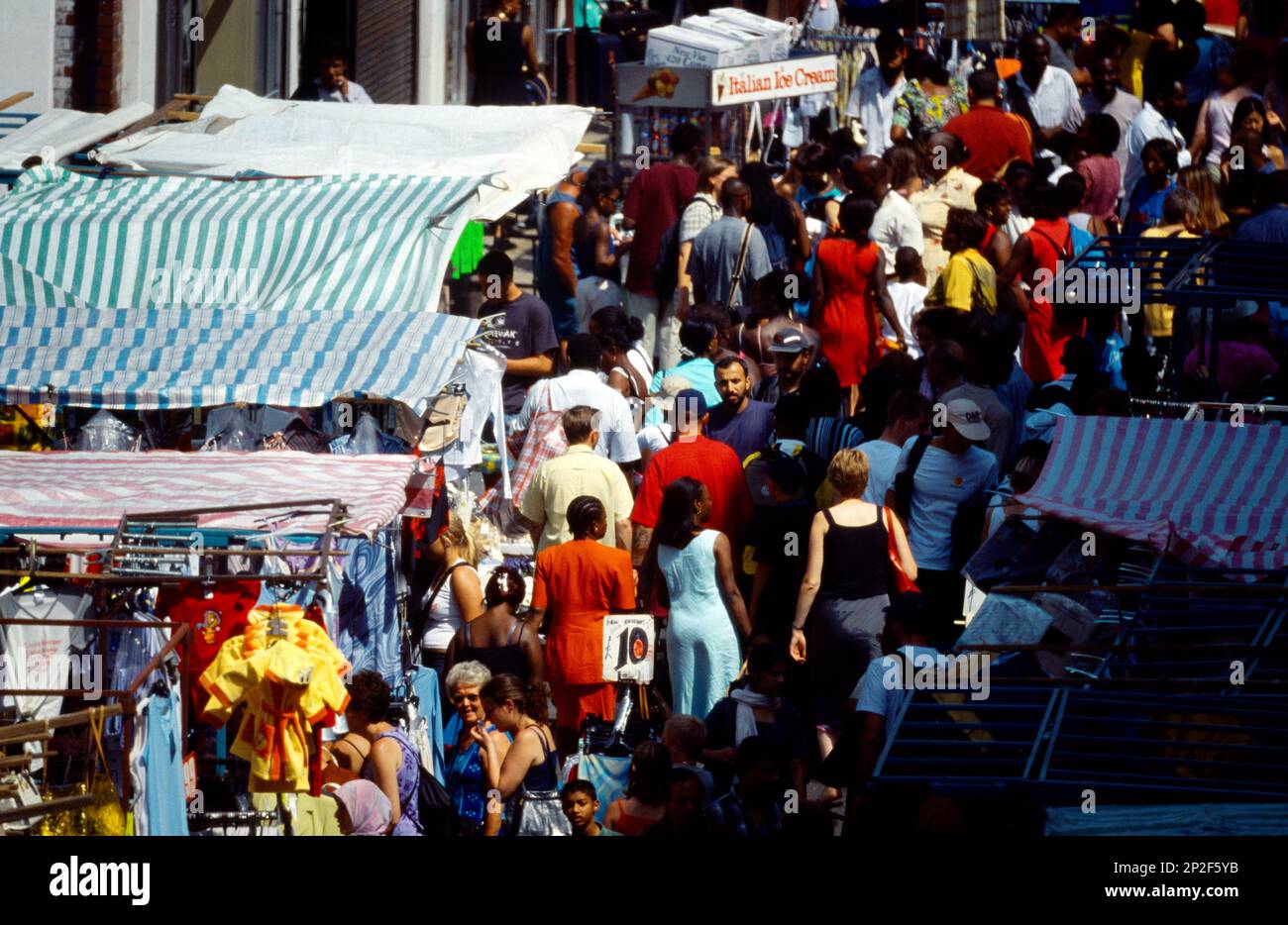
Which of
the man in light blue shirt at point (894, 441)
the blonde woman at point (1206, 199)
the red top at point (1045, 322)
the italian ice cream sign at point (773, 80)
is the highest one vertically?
the italian ice cream sign at point (773, 80)

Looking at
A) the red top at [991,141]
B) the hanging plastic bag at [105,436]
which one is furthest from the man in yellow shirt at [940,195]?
the hanging plastic bag at [105,436]

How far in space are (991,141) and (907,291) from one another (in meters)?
2.97

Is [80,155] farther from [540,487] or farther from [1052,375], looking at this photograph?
[1052,375]

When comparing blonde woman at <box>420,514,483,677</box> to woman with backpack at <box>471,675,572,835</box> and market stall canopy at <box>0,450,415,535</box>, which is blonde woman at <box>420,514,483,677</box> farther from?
woman with backpack at <box>471,675,572,835</box>

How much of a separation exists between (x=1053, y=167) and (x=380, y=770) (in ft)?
30.0

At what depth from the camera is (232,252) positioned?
48.5 feet

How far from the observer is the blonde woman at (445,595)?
1245 centimetres

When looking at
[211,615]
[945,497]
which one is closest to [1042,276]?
[945,497]

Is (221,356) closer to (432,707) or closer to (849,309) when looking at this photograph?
(432,707)

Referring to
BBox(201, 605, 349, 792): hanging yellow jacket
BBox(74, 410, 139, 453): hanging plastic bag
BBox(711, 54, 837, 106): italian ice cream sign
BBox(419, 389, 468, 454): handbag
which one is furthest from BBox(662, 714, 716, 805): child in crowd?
BBox(711, 54, 837, 106): italian ice cream sign

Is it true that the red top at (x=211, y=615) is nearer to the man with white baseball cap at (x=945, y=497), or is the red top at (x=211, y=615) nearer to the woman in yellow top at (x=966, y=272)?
the man with white baseball cap at (x=945, y=497)

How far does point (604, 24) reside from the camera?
2692 centimetres

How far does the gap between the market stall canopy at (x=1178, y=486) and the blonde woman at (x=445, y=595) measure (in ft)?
11.4
